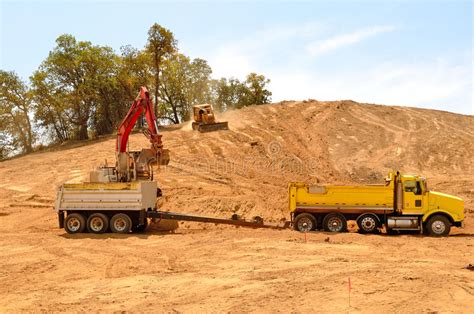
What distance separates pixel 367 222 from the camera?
1945 cm

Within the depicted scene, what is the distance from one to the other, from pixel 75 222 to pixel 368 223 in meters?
11.7

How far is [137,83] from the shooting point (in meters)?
46.2

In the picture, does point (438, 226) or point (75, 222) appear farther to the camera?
point (75, 222)

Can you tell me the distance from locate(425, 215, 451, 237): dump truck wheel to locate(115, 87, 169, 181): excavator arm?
37.2ft

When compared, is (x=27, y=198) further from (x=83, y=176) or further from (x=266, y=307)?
(x=266, y=307)

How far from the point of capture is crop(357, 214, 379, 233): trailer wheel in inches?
766

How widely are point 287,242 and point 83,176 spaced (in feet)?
57.0

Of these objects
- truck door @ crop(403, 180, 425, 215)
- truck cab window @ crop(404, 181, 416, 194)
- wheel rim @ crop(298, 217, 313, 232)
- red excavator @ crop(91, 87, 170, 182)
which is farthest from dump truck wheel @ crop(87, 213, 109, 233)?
truck cab window @ crop(404, 181, 416, 194)

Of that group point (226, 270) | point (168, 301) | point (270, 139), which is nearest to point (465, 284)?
point (226, 270)

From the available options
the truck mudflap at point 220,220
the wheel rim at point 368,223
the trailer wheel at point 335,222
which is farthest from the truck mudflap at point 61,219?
the wheel rim at point 368,223

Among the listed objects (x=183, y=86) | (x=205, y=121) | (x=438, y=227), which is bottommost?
(x=438, y=227)

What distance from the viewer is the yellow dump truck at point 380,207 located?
1917cm

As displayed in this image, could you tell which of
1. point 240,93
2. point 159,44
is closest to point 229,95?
point 240,93

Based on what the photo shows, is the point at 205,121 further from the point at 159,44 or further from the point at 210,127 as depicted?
the point at 159,44
